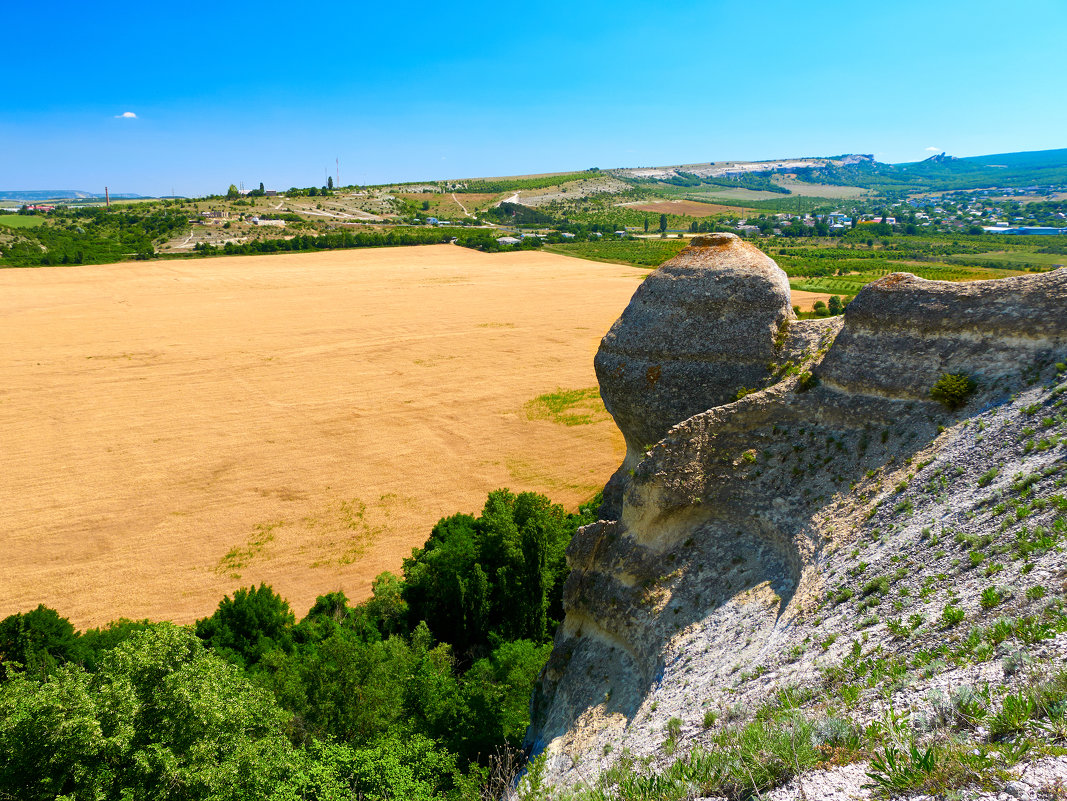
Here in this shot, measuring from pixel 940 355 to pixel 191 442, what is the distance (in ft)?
165

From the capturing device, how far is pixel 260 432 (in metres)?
52.3

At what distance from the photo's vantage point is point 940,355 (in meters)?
16.2

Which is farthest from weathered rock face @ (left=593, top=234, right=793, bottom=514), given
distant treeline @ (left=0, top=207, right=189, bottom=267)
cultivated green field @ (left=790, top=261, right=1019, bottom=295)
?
distant treeline @ (left=0, top=207, right=189, bottom=267)

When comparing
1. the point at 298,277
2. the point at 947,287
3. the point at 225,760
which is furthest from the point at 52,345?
the point at 947,287

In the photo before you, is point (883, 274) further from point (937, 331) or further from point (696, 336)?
point (937, 331)

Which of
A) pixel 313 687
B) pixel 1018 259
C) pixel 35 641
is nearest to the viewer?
pixel 313 687

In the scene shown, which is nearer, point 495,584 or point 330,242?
point 495,584

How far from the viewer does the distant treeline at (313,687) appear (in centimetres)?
1366

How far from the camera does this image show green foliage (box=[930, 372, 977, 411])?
15438 millimetres

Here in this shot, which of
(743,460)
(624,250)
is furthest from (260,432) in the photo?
(624,250)

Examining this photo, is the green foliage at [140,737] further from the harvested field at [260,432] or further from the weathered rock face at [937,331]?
the harvested field at [260,432]

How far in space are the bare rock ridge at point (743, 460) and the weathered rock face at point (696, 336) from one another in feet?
0.22

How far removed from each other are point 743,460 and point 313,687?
15419mm

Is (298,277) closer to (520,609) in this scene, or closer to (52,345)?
(52,345)
